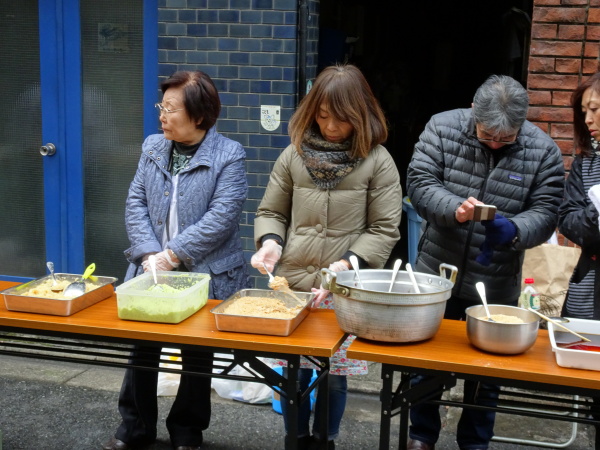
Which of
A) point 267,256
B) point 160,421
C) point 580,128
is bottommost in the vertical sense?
point 160,421

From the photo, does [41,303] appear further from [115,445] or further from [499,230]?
[499,230]

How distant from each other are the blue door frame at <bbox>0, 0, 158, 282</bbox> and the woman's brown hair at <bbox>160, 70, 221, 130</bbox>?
2.04 m

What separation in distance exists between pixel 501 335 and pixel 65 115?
14.0 ft

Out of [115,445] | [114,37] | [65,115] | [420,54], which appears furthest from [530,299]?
[420,54]

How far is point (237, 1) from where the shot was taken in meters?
5.45

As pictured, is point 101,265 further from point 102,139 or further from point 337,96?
point 337,96

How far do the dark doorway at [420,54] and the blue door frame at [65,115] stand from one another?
2393 millimetres

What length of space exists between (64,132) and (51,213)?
2.16 ft

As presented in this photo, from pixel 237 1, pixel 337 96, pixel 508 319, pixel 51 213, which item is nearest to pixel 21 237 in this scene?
pixel 51 213

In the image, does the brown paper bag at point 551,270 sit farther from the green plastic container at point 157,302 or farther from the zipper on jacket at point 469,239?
the green plastic container at point 157,302

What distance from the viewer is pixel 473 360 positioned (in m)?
2.87

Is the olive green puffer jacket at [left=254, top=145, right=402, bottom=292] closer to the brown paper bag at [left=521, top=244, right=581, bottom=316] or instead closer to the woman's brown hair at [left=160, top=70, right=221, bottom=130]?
the woman's brown hair at [left=160, top=70, right=221, bottom=130]

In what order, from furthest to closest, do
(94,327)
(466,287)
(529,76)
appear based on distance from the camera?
(529,76), (466,287), (94,327)

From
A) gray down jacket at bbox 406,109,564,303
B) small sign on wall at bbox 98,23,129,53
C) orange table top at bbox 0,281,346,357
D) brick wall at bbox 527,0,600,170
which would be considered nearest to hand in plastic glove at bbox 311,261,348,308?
orange table top at bbox 0,281,346,357
